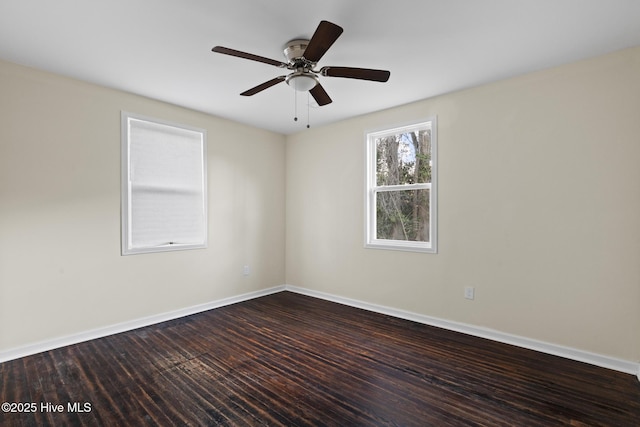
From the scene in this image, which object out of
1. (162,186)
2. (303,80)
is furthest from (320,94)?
(162,186)

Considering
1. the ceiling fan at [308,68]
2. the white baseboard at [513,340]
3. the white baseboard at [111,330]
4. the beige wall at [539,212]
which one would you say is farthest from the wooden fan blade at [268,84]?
the white baseboard at [513,340]

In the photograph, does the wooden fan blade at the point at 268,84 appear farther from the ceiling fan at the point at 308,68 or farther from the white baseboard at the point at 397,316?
the white baseboard at the point at 397,316

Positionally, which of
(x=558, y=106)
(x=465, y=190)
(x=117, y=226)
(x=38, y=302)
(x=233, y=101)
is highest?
(x=233, y=101)

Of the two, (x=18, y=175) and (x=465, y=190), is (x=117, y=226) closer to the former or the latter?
(x=18, y=175)

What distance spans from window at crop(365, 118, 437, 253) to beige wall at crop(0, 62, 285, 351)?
2.10 m

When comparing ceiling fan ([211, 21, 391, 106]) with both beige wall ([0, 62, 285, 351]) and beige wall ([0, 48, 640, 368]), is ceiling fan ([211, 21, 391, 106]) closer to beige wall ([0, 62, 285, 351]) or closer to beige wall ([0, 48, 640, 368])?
beige wall ([0, 48, 640, 368])

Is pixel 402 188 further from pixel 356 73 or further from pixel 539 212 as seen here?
pixel 356 73

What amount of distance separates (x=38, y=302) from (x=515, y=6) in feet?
14.2

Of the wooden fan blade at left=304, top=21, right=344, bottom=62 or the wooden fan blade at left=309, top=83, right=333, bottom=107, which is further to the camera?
the wooden fan blade at left=309, top=83, right=333, bottom=107

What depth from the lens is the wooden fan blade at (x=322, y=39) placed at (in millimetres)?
1716

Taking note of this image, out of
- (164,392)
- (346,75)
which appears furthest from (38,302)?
(346,75)

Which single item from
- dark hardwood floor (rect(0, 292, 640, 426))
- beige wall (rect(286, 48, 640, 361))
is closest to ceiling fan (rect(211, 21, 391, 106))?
beige wall (rect(286, 48, 640, 361))

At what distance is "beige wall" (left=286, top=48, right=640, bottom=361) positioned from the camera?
96.3 inches

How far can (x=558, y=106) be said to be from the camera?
2.71 metres
